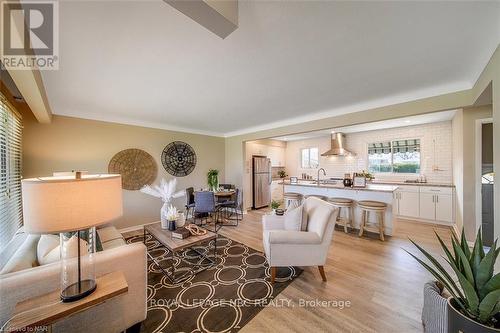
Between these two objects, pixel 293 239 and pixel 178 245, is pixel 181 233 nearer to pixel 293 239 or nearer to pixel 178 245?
pixel 178 245

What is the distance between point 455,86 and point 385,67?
1.31m

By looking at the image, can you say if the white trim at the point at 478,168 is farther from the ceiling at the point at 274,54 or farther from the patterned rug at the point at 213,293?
the patterned rug at the point at 213,293

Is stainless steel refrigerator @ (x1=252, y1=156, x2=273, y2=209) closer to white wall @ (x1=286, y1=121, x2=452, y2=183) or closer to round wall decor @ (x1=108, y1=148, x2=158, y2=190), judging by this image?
white wall @ (x1=286, y1=121, x2=452, y2=183)

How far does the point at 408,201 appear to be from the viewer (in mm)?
4551

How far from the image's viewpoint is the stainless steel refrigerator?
19.4ft

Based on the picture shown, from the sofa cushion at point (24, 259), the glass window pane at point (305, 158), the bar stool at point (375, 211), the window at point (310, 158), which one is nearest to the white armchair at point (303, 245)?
the bar stool at point (375, 211)

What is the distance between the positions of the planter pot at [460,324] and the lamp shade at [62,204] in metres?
2.04

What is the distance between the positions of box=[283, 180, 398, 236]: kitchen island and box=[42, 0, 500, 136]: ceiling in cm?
166

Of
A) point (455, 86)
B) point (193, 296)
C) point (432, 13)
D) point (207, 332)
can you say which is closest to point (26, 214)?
point (207, 332)

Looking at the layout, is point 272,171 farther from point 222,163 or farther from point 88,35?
point 88,35

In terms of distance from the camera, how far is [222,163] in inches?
234

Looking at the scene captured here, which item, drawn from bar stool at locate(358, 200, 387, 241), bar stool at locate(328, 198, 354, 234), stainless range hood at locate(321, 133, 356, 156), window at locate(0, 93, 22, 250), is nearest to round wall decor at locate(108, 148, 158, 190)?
window at locate(0, 93, 22, 250)

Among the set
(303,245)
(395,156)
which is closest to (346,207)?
(303,245)

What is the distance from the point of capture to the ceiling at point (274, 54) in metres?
1.30
